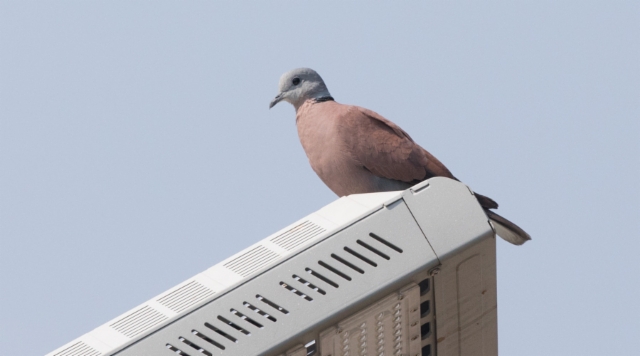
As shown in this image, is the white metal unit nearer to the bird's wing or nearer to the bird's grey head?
the bird's wing

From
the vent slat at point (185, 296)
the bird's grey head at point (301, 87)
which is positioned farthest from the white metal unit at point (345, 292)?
the bird's grey head at point (301, 87)

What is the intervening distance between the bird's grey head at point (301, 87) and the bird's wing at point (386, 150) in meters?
0.53

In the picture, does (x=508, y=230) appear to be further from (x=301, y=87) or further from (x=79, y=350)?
(x=79, y=350)

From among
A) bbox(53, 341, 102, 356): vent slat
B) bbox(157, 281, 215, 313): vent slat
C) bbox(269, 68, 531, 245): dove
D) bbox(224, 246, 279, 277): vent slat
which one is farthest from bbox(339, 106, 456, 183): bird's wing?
bbox(53, 341, 102, 356): vent slat

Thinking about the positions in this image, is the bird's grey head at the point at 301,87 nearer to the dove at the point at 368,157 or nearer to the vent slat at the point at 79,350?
the dove at the point at 368,157

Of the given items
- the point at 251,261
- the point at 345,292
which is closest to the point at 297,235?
the point at 251,261

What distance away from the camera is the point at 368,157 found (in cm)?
941

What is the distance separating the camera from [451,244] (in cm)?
789

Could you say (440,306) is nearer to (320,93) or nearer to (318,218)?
(318,218)

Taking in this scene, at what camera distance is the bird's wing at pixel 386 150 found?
370 inches

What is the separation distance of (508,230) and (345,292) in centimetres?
198

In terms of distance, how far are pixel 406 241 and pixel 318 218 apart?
1.48 ft

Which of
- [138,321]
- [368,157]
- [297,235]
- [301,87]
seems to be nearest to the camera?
[138,321]

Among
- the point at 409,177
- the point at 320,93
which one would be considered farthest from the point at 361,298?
the point at 320,93
